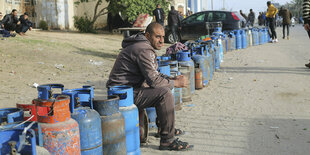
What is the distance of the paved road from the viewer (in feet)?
14.8

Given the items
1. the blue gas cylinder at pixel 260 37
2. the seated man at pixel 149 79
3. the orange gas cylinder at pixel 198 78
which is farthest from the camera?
the blue gas cylinder at pixel 260 37

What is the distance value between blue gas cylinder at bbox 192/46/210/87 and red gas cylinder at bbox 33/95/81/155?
4.95 meters

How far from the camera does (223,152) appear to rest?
4.32 metres

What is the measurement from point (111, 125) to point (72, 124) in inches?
23.7

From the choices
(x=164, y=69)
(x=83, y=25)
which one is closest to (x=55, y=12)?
(x=83, y=25)

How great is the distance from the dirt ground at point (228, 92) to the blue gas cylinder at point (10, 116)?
1834 mm

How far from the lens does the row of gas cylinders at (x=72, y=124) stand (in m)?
2.50

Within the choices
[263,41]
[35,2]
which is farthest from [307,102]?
[35,2]

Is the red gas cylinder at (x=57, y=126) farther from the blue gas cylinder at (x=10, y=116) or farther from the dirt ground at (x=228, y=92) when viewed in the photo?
the dirt ground at (x=228, y=92)

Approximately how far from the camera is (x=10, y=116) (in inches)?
115

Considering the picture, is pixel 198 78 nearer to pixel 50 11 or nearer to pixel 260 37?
pixel 260 37

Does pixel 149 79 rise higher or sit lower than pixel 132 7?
lower

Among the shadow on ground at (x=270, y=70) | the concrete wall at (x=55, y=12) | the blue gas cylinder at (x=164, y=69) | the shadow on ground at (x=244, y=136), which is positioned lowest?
the shadow on ground at (x=244, y=136)

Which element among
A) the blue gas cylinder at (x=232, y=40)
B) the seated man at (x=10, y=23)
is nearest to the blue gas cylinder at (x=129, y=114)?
the blue gas cylinder at (x=232, y=40)
